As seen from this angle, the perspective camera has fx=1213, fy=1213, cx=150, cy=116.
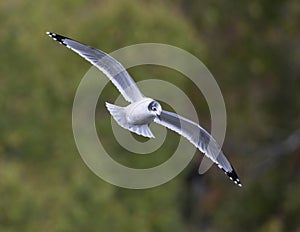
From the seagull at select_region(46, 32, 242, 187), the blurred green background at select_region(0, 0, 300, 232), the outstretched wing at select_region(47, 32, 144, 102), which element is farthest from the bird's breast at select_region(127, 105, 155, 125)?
the blurred green background at select_region(0, 0, 300, 232)

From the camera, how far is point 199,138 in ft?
21.5

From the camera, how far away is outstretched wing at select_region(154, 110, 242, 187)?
21.2 feet

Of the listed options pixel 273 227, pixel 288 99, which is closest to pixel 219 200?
pixel 288 99

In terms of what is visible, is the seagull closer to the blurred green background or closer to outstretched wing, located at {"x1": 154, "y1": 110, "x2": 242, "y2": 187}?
outstretched wing, located at {"x1": 154, "y1": 110, "x2": 242, "y2": 187}

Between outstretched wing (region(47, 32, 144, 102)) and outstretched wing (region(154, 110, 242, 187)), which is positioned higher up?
outstretched wing (region(47, 32, 144, 102))

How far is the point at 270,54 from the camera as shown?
22797 millimetres

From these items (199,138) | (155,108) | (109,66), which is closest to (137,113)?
(155,108)

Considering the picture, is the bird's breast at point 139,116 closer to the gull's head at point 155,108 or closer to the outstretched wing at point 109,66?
the gull's head at point 155,108

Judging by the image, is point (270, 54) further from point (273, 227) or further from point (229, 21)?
point (273, 227)

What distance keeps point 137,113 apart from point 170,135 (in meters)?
14.2

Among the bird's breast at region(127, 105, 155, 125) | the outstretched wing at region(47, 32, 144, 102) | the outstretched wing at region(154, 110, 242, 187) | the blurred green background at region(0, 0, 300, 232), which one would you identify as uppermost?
the blurred green background at region(0, 0, 300, 232)

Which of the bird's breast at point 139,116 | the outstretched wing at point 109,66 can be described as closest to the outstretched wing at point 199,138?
the outstretched wing at point 109,66

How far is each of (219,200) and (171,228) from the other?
4545 mm

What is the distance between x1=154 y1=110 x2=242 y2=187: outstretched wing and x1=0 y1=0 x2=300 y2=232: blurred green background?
9.61 meters
